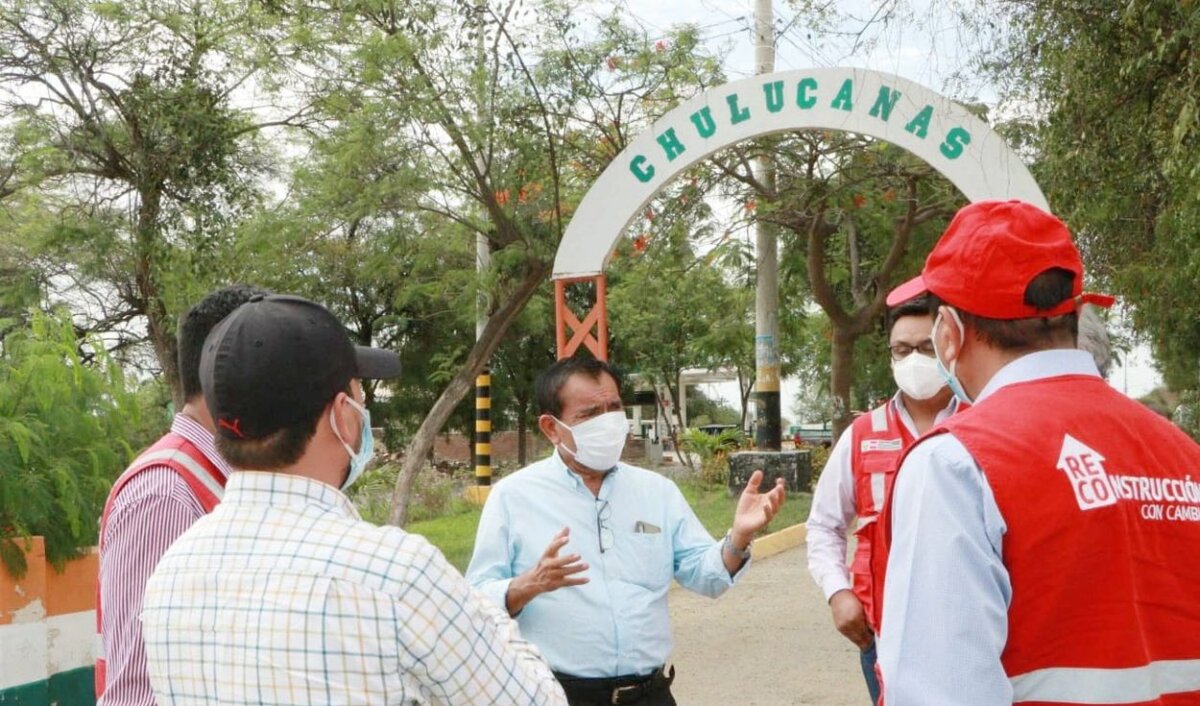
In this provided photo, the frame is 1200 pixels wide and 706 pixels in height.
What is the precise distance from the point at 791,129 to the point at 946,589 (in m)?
8.50

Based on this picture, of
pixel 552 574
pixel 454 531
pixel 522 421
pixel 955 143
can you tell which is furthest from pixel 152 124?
pixel 522 421

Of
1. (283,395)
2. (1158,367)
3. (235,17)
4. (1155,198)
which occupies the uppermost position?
(235,17)

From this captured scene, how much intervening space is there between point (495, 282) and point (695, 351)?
1353cm

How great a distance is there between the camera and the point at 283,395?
76.4 inches

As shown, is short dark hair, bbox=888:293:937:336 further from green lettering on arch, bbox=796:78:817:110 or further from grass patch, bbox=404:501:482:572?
grass patch, bbox=404:501:482:572

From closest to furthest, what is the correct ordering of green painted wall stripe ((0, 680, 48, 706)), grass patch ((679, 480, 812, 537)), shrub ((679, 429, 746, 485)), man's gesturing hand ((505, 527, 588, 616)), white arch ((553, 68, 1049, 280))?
man's gesturing hand ((505, 527, 588, 616)) → green painted wall stripe ((0, 680, 48, 706)) → white arch ((553, 68, 1049, 280)) → grass patch ((679, 480, 812, 537)) → shrub ((679, 429, 746, 485))

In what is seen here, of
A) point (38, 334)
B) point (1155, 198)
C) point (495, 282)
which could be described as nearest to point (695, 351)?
point (495, 282)

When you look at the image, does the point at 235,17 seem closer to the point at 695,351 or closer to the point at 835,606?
the point at 835,606

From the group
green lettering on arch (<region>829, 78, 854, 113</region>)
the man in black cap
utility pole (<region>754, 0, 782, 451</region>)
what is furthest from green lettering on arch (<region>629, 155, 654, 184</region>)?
the man in black cap

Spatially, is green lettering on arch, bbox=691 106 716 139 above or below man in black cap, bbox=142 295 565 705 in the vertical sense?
above

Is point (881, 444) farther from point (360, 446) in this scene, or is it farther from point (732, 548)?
point (360, 446)

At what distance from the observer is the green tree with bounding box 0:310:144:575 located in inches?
210

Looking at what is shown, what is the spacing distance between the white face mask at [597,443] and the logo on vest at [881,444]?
2.55ft

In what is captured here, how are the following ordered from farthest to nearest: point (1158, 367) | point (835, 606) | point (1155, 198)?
point (1158, 367)
point (1155, 198)
point (835, 606)
